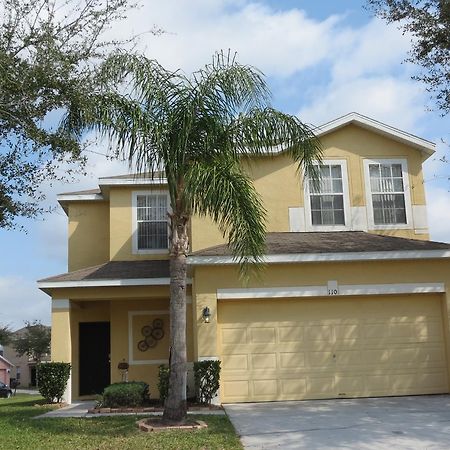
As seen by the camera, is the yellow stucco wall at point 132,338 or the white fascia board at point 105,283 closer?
the white fascia board at point 105,283

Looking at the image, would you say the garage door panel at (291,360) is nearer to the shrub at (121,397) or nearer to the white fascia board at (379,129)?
the shrub at (121,397)

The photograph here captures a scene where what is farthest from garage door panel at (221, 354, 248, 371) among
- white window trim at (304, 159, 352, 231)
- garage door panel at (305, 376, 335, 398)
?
white window trim at (304, 159, 352, 231)

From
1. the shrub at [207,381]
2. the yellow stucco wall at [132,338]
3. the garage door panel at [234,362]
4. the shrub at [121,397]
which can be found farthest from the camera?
the yellow stucco wall at [132,338]

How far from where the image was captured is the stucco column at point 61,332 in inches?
646

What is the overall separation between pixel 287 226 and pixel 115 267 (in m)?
5.11

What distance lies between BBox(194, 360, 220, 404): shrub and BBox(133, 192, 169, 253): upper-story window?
5887 mm

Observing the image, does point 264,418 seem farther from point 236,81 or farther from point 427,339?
point 236,81

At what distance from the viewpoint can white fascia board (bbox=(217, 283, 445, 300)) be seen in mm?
14828

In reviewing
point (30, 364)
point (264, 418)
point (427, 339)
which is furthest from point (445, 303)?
point (30, 364)

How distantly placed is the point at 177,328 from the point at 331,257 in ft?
16.7

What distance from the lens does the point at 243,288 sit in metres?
14.9

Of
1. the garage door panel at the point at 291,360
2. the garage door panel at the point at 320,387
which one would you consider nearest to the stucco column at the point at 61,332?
the garage door panel at the point at 291,360

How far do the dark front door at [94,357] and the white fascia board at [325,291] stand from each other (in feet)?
20.1

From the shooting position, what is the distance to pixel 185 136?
1098 centimetres
